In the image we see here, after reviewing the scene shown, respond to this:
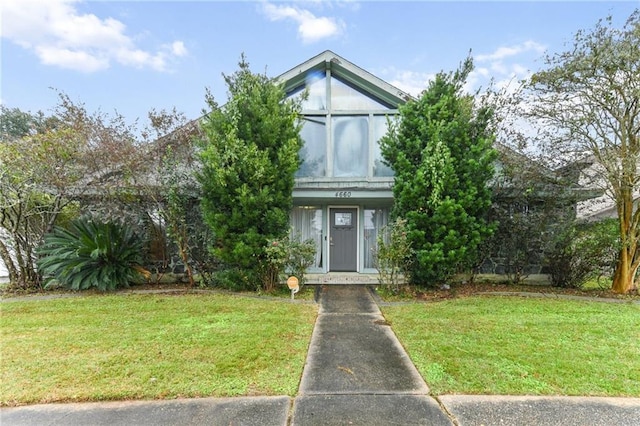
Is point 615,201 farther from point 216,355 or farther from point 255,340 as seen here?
point 216,355

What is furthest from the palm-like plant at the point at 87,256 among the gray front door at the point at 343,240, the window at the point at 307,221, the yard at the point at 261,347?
the gray front door at the point at 343,240

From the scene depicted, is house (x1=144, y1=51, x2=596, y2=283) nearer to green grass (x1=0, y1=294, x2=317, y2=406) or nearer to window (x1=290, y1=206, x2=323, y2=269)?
window (x1=290, y1=206, x2=323, y2=269)

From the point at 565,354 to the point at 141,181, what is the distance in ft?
28.4

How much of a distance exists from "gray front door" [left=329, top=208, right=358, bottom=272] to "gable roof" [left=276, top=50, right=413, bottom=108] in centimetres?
355

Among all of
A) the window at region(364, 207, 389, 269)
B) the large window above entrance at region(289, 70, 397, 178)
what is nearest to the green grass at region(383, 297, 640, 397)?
the window at region(364, 207, 389, 269)

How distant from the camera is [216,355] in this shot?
12.9ft

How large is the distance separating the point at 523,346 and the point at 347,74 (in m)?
8.02

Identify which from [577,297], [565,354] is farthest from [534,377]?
[577,297]

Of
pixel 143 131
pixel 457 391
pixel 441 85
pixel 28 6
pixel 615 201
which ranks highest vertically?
pixel 28 6

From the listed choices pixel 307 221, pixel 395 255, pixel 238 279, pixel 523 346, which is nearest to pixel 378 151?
pixel 307 221

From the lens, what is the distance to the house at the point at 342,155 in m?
8.81

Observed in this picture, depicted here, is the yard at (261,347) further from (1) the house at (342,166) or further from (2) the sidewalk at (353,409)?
(1) the house at (342,166)

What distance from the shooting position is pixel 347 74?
9.23 metres

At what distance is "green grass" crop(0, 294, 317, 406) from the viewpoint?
3195 millimetres
